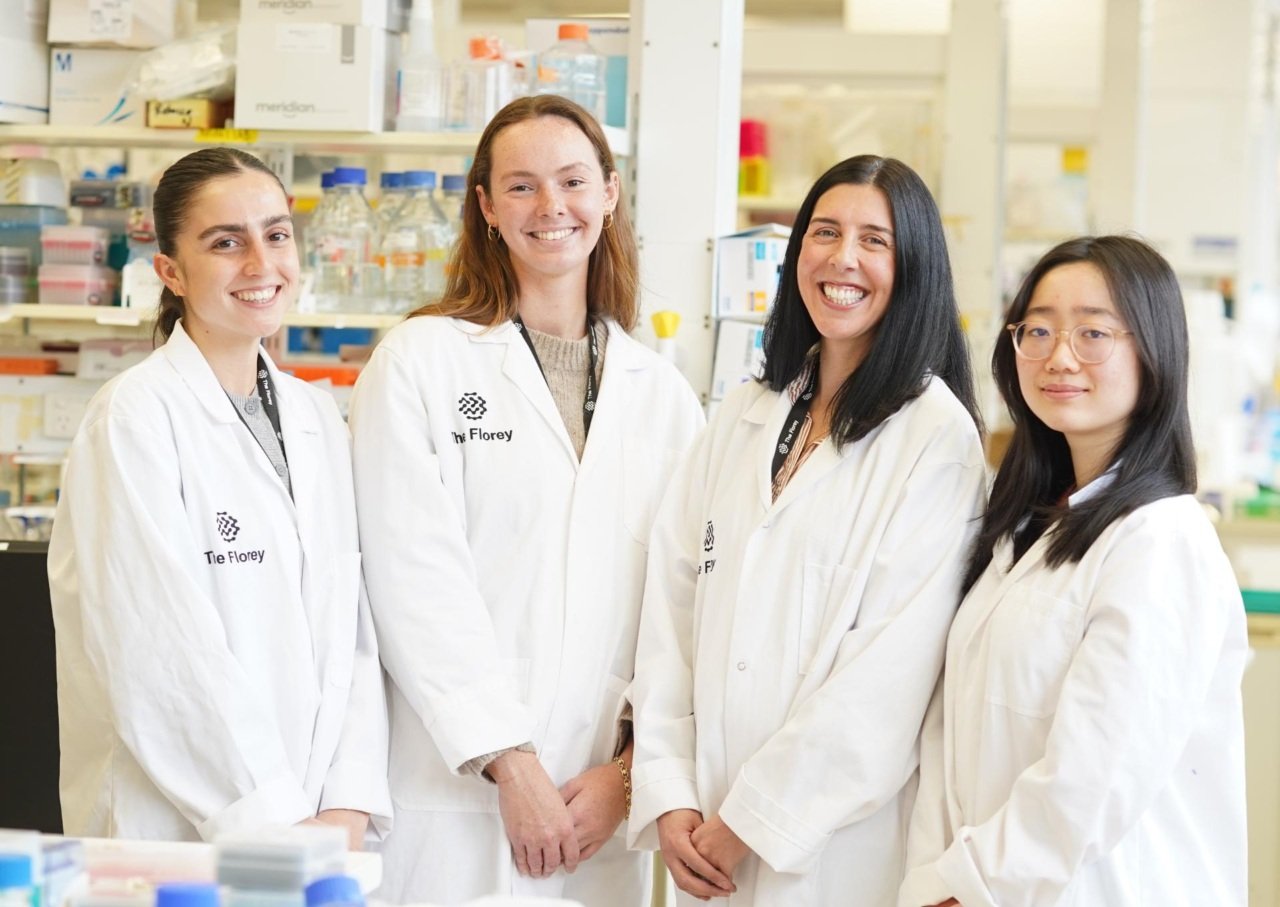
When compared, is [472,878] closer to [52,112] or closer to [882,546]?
[882,546]

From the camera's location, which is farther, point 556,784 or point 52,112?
point 52,112

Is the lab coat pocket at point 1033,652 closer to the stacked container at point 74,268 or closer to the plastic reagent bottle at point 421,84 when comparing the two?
the plastic reagent bottle at point 421,84

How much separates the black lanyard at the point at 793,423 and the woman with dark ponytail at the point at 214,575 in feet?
2.20

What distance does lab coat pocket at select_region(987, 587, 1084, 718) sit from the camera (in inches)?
69.2

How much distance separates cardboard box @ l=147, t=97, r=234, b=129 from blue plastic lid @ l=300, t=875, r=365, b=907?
85.7 inches

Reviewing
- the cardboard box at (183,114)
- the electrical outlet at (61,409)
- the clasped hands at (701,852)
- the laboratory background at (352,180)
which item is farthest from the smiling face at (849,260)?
the electrical outlet at (61,409)

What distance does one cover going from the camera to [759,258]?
295cm

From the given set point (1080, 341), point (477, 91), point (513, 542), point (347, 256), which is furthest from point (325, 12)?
point (1080, 341)

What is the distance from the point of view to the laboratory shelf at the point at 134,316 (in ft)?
9.67

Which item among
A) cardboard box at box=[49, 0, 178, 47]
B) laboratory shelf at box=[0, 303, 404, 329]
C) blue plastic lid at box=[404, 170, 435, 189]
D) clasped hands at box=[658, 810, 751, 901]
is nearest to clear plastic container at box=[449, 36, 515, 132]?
blue plastic lid at box=[404, 170, 435, 189]

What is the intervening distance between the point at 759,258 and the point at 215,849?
194 cm

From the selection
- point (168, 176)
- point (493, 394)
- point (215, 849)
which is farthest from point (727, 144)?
point (215, 849)

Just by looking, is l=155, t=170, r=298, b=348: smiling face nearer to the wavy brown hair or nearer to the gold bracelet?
the wavy brown hair

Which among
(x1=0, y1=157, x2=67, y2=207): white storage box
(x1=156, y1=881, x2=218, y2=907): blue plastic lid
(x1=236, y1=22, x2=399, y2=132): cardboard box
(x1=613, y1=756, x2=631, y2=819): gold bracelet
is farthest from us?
(x1=0, y1=157, x2=67, y2=207): white storage box
